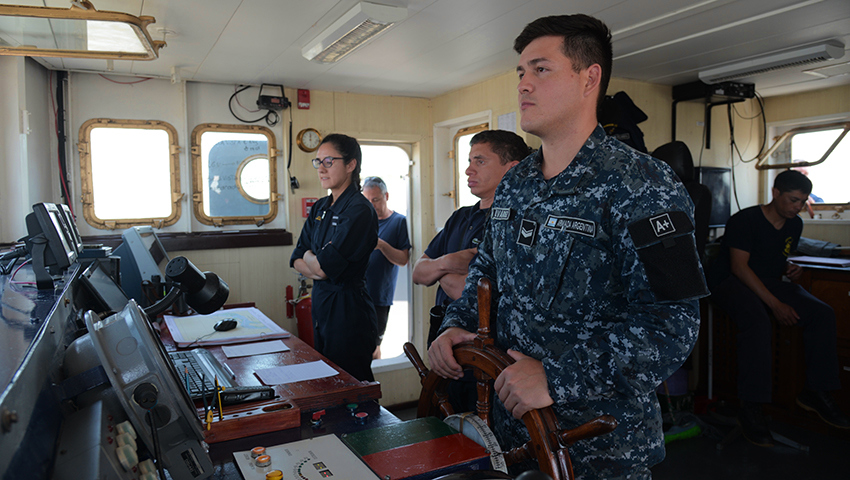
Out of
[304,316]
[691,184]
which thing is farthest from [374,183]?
[691,184]

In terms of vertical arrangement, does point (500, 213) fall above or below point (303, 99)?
below

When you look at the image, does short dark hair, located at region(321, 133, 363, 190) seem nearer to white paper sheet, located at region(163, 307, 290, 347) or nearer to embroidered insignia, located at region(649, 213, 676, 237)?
white paper sheet, located at region(163, 307, 290, 347)

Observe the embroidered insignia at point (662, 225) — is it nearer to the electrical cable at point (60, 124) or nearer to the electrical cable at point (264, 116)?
the electrical cable at point (264, 116)

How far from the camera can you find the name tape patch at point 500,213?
1380 mm

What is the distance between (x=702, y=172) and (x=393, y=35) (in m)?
3.40

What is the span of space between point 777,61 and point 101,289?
4516 millimetres

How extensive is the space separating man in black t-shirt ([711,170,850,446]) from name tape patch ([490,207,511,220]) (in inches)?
128

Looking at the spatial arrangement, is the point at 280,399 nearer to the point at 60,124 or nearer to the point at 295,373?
the point at 295,373

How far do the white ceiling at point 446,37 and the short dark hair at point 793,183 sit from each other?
94 cm

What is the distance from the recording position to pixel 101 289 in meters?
1.89

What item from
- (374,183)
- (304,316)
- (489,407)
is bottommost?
(304,316)

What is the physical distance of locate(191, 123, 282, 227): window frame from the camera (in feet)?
14.8

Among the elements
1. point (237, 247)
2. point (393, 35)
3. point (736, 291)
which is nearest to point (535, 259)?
point (393, 35)

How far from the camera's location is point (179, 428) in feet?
3.00
